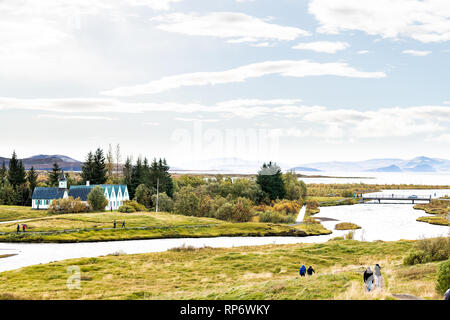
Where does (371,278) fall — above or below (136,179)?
below

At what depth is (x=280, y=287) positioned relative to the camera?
21922mm

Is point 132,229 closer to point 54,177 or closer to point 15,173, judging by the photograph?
point 54,177

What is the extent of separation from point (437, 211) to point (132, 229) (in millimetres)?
75353

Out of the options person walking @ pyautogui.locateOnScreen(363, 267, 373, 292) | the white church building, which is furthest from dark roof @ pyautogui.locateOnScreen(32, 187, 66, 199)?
person walking @ pyautogui.locateOnScreen(363, 267, 373, 292)

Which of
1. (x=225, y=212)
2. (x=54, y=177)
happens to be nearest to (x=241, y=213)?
(x=225, y=212)

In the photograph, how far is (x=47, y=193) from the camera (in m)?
96.8

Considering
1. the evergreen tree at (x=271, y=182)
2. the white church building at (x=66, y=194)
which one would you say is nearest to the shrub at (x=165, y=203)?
the white church building at (x=66, y=194)

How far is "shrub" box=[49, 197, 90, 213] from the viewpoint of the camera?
293 feet

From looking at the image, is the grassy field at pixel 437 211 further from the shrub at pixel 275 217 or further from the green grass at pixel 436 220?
the shrub at pixel 275 217

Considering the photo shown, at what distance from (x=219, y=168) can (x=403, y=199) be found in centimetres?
6799

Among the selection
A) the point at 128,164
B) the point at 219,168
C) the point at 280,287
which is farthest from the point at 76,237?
the point at 128,164

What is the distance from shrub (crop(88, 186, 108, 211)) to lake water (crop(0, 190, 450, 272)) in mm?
28940
